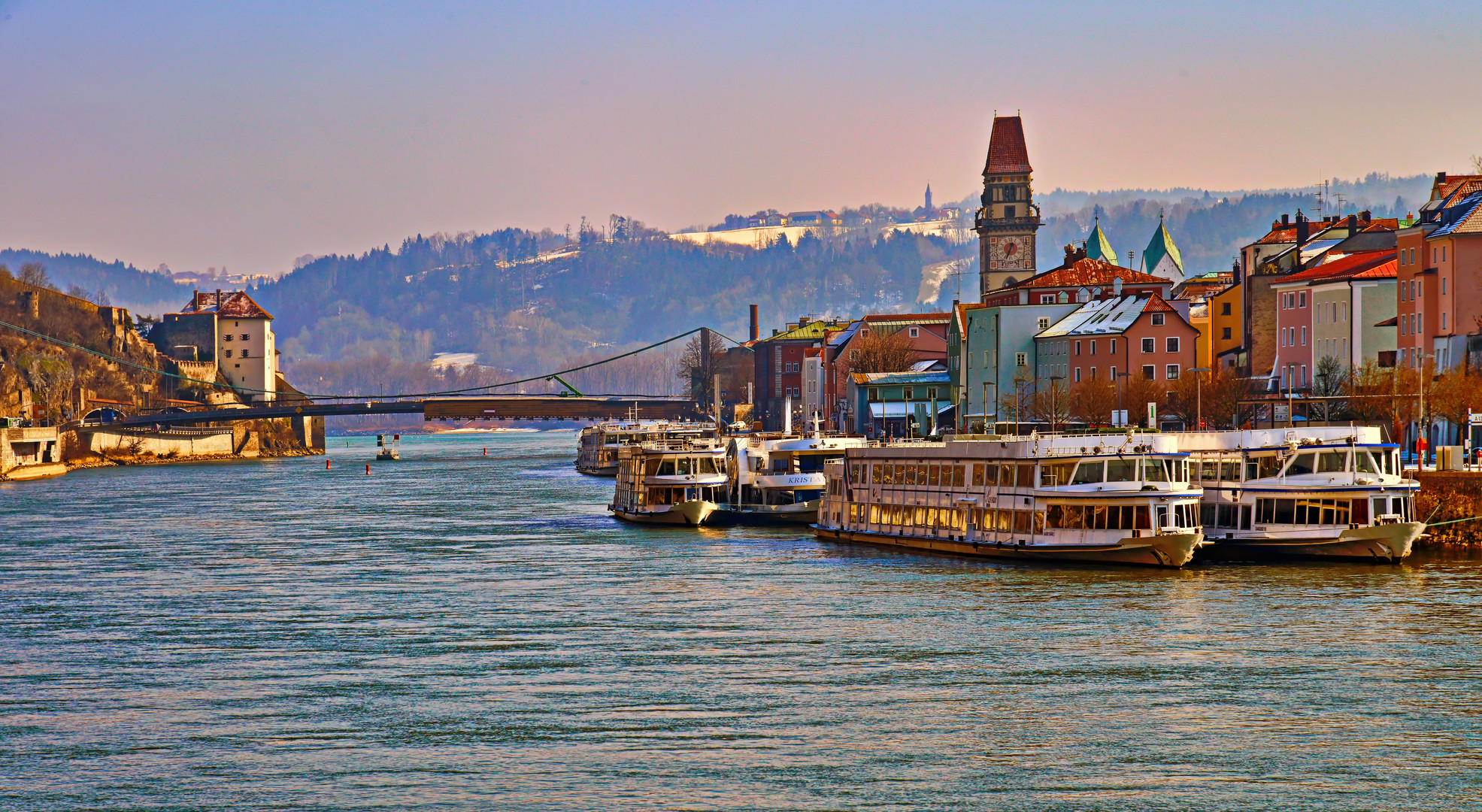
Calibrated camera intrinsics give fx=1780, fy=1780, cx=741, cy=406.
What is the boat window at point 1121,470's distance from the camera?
49500mm

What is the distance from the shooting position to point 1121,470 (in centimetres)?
4966

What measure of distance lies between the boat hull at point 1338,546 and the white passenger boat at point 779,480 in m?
19.3

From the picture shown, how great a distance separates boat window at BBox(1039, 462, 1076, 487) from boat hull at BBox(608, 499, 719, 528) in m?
21.8

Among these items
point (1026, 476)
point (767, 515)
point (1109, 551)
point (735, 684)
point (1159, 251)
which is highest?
point (1159, 251)

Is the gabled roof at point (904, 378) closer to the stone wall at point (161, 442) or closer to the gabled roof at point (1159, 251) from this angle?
the gabled roof at point (1159, 251)

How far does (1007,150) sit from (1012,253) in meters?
10.7

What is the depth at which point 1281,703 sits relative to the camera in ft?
99.1

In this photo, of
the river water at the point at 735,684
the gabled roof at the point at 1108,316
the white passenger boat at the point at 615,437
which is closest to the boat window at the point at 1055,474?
the river water at the point at 735,684

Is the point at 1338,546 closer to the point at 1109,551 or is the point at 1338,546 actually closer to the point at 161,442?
the point at 1109,551

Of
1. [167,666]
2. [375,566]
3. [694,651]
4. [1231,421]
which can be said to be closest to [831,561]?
[375,566]

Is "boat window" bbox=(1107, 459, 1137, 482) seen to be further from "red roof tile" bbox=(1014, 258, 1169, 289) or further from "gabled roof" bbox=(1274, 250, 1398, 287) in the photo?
"red roof tile" bbox=(1014, 258, 1169, 289)

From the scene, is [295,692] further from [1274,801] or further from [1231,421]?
[1231,421]

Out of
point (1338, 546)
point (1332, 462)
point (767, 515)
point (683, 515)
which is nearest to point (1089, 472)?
point (1332, 462)

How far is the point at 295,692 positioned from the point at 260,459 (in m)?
166
